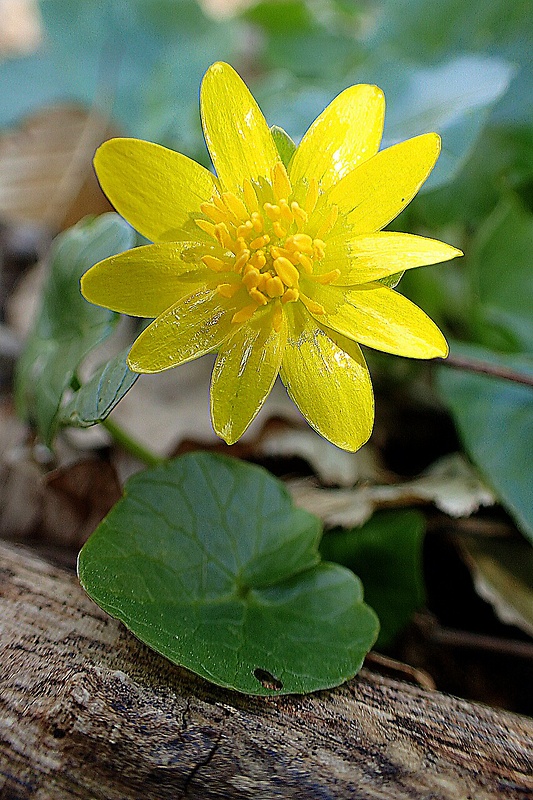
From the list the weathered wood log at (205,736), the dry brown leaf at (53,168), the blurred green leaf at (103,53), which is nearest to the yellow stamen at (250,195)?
the weathered wood log at (205,736)

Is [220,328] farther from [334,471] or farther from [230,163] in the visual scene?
[334,471]

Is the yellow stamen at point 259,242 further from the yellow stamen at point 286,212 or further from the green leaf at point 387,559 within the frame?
the green leaf at point 387,559

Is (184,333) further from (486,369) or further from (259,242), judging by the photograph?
(486,369)

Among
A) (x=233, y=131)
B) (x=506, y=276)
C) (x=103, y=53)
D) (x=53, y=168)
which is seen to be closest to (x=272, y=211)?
(x=233, y=131)

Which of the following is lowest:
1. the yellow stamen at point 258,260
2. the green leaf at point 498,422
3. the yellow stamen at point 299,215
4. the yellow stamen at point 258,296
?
the green leaf at point 498,422

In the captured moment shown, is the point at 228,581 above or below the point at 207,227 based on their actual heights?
below

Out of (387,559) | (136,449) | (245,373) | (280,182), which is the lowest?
(387,559)

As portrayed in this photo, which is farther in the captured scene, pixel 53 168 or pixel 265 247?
pixel 53 168
